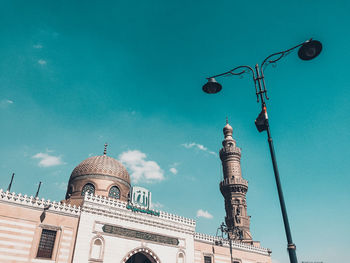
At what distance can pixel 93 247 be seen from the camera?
22172 mm

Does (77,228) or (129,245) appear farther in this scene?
(129,245)

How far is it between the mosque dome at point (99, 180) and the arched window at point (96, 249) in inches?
303

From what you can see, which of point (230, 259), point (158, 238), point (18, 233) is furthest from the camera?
point (230, 259)

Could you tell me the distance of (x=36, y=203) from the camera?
21094 mm

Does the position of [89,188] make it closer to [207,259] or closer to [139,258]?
[139,258]

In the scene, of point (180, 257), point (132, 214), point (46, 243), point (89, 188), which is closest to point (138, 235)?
point (132, 214)

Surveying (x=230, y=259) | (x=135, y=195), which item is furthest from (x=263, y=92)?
(x=230, y=259)

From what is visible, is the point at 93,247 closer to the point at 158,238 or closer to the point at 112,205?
the point at 112,205

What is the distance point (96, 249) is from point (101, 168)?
1106 cm

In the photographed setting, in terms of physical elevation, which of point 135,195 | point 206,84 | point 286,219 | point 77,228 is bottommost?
point 286,219

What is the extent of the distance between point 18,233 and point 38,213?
194 cm

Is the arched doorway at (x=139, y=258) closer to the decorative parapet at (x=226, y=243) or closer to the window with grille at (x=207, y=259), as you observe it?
the decorative parapet at (x=226, y=243)

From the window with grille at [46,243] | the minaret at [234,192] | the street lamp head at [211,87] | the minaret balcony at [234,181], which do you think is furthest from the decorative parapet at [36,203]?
the minaret balcony at [234,181]

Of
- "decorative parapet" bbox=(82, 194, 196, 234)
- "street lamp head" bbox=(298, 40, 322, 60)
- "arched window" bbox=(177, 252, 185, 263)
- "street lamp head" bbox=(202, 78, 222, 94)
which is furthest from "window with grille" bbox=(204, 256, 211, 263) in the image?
"street lamp head" bbox=(298, 40, 322, 60)
